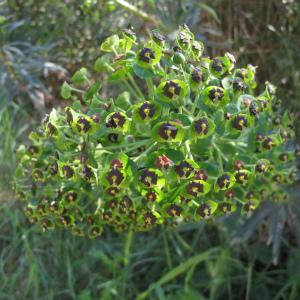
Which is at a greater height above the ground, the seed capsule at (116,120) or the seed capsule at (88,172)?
the seed capsule at (116,120)

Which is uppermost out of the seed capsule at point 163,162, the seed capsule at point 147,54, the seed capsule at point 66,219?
the seed capsule at point 147,54

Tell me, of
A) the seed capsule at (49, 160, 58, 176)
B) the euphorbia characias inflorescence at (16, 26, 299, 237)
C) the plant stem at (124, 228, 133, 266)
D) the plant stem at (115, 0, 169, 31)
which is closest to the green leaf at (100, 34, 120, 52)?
the euphorbia characias inflorescence at (16, 26, 299, 237)

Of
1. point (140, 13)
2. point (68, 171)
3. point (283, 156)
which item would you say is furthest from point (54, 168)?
point (140, 13)

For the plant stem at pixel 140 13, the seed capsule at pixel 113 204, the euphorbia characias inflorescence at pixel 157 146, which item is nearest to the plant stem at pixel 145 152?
the euphorbia characias inflorescence at pixel 157 146

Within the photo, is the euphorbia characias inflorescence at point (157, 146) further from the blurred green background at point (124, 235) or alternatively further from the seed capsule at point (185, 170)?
the blurred green background at point (124, 235)

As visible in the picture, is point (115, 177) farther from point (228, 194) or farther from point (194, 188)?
point (228, 194)

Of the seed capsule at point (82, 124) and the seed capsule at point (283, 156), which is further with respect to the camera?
the seed capsule at point (283, 156)

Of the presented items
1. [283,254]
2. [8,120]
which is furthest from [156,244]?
[8,120]
